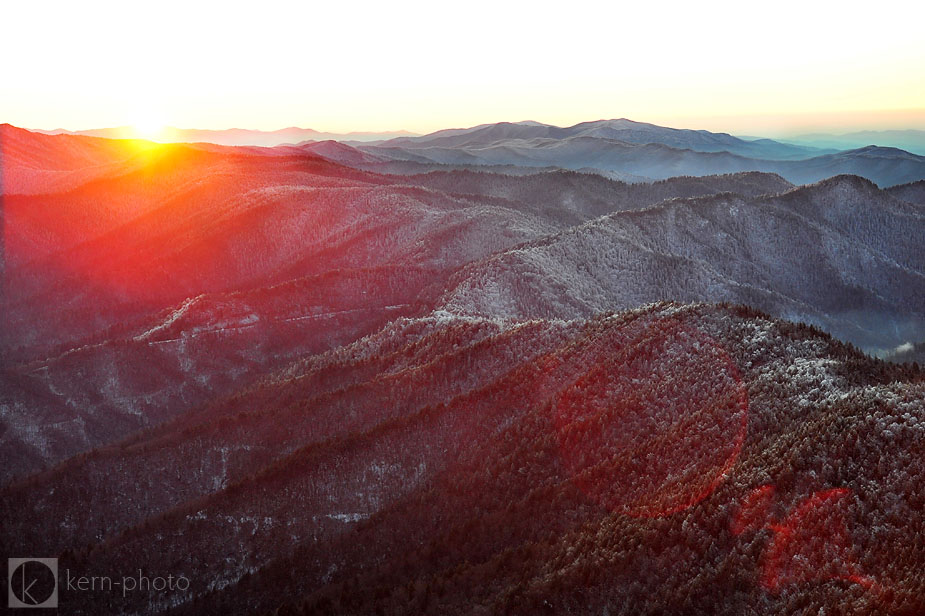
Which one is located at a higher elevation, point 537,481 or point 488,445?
point 488,445

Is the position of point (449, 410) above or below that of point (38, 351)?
above

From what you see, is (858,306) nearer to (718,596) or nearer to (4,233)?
(718,596)

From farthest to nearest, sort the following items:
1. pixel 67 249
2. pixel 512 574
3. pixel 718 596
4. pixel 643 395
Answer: pixel 67 249 < pixel 643 395 < pixel 512 574 < pixel 718 596

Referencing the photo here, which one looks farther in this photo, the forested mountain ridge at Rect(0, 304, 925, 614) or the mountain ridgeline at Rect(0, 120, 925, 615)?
the mountain ridgeline at Rect(0, 120, 925, 615)

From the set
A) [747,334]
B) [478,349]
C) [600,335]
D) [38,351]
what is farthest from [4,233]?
[747,334]

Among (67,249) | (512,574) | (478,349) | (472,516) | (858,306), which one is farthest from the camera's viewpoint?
(67,249)

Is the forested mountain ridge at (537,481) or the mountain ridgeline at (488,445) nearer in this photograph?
the forested mountain ridge at (537,481)

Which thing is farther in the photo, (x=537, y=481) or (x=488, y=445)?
(x=488, y=445)

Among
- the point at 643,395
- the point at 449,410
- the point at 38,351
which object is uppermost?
the point at 643,395

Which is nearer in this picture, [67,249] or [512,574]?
[512,574]
